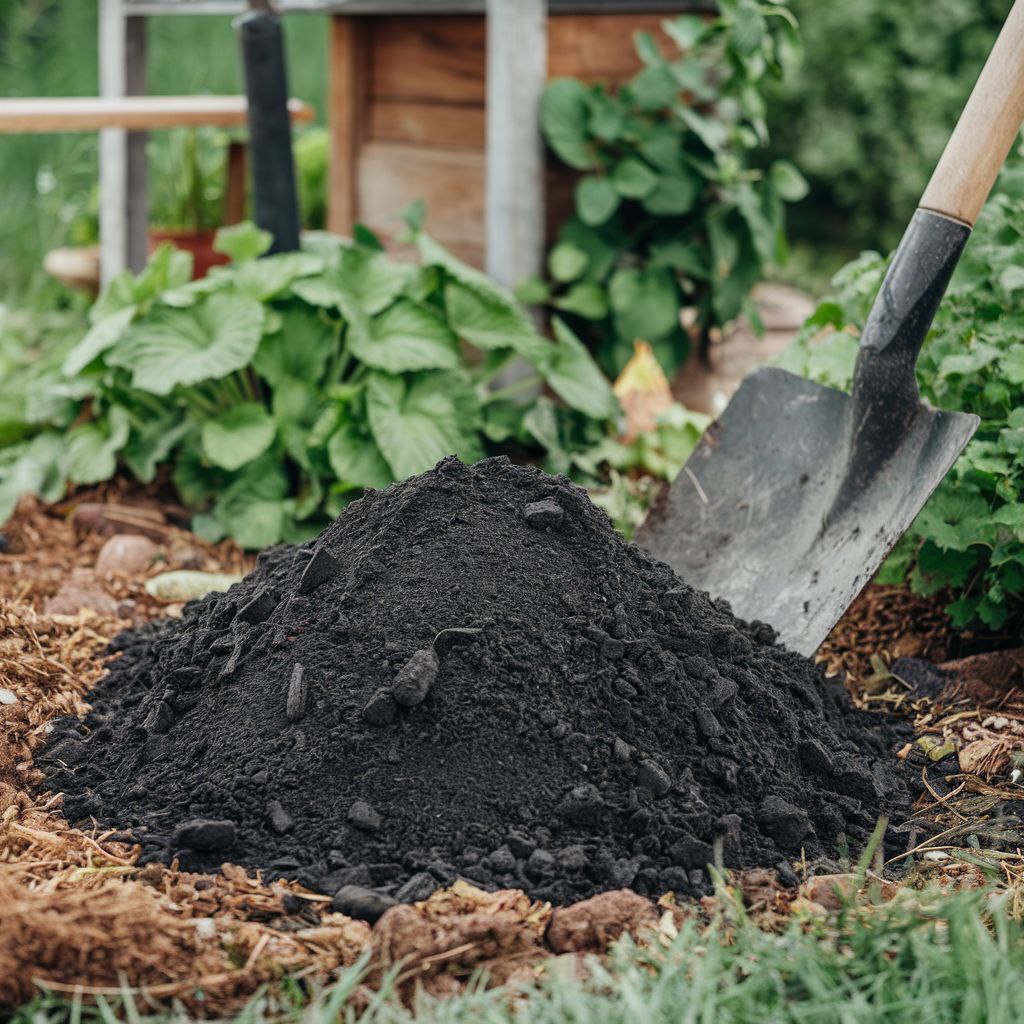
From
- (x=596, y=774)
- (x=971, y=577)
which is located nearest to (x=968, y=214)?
(x=971, y=577)

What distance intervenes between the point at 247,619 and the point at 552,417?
188cm

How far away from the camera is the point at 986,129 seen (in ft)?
8.64

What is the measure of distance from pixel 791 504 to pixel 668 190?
1.99m

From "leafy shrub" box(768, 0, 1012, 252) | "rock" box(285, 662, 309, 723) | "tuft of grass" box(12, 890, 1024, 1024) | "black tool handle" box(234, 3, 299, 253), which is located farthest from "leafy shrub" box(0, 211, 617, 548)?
"leafy shrub" box(768, 0, 1012, 252)

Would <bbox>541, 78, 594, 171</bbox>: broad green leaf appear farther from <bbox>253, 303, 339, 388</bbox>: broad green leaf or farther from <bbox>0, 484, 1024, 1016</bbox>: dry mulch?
<bbox>0, 484, 1024, 1016</bbox>: dry mulch

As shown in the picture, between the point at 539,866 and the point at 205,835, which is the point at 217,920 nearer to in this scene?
the point at 205,835

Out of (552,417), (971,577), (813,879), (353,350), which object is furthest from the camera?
(552,417)

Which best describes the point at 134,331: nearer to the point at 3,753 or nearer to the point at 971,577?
the point at 3,753

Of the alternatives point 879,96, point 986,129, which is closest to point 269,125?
point 986,129

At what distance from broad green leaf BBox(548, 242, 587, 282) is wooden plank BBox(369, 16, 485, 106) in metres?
1.00

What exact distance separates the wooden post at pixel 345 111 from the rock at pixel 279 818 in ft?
13.3

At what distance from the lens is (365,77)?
18.2ft

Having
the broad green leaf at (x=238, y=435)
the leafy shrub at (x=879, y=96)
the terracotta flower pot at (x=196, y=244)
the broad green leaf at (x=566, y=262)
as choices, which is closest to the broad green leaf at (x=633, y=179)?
the broad green leaf at (x=566, y=262)

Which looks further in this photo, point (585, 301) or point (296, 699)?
point (585, 301)
